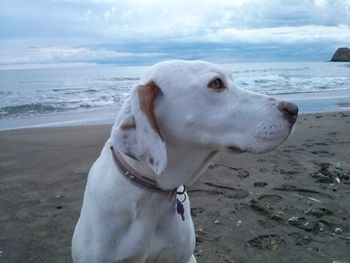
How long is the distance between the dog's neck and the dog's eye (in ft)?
1.30

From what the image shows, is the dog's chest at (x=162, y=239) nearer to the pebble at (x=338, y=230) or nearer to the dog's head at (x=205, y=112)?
the dog's head at (x=205, y=112)

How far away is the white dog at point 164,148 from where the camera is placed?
98.3 inches

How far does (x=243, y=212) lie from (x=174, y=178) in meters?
2.24

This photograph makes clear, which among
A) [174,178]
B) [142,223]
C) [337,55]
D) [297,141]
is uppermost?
[174,178]

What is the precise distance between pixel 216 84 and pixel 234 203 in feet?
8.75

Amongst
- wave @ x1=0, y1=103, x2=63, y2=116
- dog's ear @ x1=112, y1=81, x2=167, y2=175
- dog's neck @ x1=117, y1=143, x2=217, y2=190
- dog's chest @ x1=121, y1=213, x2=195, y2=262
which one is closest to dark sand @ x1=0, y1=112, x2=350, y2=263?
dog's chest @ x1=121, y1=213, x2=195, y2=262

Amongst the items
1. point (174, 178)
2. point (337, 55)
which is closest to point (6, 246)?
point (174, 178)

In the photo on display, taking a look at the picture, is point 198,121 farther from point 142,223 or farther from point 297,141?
point 297,141

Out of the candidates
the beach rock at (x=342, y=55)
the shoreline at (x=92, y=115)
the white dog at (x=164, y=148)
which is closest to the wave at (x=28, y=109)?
the shoreline at (x=92, y=115)

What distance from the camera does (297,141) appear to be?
26.5ft

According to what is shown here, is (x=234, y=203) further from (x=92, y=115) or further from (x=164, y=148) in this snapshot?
(x=92, y=115)

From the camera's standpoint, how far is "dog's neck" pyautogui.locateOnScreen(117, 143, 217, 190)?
8.97 feet

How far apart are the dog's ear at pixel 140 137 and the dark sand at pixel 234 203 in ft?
6.09

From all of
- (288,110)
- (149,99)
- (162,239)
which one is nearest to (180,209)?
(162,239)
